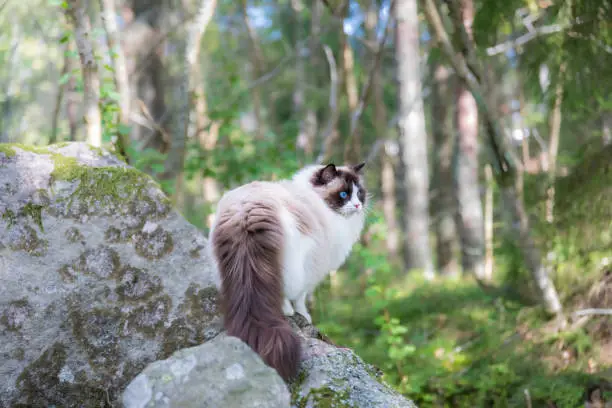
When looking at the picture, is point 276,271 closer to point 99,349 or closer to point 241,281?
point 241,281

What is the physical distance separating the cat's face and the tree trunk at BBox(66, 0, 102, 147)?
1.91m

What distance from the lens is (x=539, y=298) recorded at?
4926 mm

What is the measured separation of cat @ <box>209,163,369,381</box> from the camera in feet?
8.01

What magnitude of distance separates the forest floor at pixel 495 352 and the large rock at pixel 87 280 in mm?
1991

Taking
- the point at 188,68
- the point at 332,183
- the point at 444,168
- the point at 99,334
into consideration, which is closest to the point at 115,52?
the point at 188,68

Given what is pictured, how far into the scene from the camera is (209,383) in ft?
6.96

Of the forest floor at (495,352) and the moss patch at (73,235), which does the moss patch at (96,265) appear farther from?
the forest floor at (495,352)

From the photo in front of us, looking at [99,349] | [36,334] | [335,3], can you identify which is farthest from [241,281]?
[335,3]

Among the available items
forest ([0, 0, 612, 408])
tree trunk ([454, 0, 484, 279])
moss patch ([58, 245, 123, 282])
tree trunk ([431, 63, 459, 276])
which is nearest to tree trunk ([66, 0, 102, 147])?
forest ([0, 0, 612, 408])

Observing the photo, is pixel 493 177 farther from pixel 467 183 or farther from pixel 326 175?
pixel 467 183

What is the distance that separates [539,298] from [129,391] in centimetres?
401

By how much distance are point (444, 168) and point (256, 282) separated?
8.75m

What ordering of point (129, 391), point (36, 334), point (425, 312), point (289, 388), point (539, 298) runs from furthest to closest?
1. point (425, 312)
2. point (539, 298)
3. point (36, 334)
4. point (289, 388)
5. point (129, 391)

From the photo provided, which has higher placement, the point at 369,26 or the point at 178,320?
the point at 369,26
